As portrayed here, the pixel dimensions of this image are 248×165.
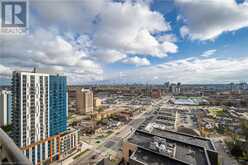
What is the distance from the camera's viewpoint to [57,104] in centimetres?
894

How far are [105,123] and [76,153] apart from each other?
690 cm

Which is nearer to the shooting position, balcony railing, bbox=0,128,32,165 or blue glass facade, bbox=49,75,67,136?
balcony railing, bbox=0,128,32,165

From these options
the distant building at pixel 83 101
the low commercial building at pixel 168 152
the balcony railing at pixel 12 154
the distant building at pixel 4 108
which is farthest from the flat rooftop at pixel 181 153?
the distant building at pixel 83 101

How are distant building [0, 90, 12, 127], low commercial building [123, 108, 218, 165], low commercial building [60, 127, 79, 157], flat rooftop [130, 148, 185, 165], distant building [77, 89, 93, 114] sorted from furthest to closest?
distant building [77, 89, 93, 114] < distant building [0, 90, 12, 127] < low commercial building [60, 127, 79, 157] < low commercial building [123, 108, 218, 165] < flat rooftop [130, 148, 185, 165]

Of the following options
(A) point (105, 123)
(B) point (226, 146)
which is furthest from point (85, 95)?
(B) point (226, 146)

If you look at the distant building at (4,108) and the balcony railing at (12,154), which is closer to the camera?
the balcony railing at (12,154)

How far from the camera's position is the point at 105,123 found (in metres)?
16.5

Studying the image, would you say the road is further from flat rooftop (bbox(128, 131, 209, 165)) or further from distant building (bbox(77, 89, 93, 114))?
distant building (bbox(77, 89, 93, 114))

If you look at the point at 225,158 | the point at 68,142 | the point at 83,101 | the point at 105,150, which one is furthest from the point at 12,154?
the point at 83,101

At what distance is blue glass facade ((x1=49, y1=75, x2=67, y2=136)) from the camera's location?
8562 millimetres

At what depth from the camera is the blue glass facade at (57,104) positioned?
8.56 m

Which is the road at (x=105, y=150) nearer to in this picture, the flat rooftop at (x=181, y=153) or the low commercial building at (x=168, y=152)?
the low commercial building at (x=168, y=152)

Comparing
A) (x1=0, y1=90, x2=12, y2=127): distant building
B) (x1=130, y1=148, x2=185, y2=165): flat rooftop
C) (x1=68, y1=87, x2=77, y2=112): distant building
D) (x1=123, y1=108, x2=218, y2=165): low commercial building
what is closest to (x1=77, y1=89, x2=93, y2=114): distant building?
(x1=68, y1=87, x2=77, y2=112): distant building

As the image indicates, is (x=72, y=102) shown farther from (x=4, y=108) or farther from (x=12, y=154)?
(x=12, y=154)
